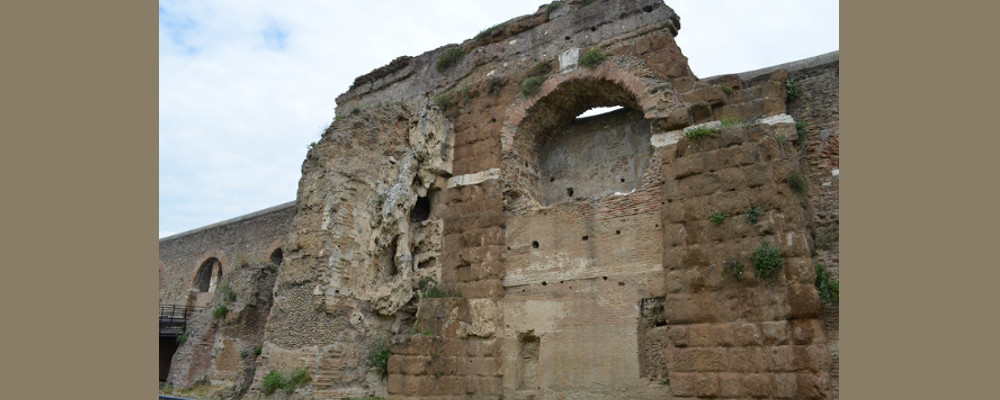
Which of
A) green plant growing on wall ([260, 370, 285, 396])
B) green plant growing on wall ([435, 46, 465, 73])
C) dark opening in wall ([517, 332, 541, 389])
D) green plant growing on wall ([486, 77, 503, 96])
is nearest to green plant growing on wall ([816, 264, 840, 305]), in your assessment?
dark opening in wall ([517, 332, 541, 389])

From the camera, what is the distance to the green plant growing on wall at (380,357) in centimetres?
1038

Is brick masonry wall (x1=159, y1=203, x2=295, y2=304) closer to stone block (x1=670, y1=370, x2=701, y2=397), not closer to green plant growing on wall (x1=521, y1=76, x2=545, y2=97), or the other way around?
green plant growing on wall (x1=521, y1=76, x2=545, y2=97)

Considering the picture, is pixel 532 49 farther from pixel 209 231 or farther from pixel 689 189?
pixel 209 231

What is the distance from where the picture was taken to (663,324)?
357 inches

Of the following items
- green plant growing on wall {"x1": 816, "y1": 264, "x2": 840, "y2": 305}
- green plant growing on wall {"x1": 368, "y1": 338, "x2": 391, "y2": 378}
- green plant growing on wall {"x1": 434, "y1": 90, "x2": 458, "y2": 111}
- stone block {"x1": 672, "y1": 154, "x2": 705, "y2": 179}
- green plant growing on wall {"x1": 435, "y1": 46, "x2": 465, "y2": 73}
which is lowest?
green plant growing on wall {"x1": 368, "y1": 338, "x2": 391, "y2": 378}

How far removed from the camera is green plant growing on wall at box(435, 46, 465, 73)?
13.0 meters

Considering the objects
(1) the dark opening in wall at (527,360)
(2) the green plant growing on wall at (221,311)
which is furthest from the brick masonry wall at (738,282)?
(2) the green plant growing on wall at (221,311)

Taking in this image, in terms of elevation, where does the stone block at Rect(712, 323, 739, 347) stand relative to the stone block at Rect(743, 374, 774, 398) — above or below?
above

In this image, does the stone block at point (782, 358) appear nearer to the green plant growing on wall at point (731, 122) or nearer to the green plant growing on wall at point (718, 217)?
the green plant growing on wall at point (718, 217)

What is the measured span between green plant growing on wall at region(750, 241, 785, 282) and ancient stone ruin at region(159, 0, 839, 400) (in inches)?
1.1

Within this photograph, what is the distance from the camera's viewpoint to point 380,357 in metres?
10.4

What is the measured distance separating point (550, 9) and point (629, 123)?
2519mm

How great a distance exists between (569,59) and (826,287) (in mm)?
5487

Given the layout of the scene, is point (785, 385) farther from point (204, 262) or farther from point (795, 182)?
point (204, 262)
